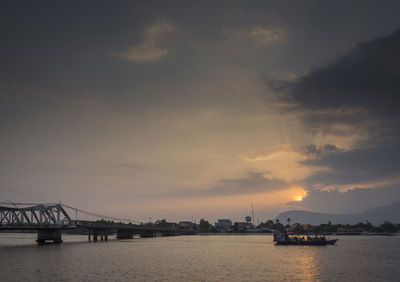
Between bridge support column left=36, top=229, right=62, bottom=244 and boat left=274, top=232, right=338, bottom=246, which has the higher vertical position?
bridge support column left=36, top=229, right=62, bottom=244

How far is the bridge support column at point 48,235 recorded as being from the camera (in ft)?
525

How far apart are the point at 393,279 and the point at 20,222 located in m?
141

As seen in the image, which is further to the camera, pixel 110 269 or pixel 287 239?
pixel 287 239

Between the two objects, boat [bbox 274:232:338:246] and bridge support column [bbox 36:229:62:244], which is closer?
bridge support column [bbox 36:229:62:244]

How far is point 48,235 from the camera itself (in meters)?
163

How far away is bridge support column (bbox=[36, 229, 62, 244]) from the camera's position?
160 metres

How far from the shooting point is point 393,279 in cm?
6278

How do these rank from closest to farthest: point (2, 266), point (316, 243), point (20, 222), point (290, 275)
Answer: point (290, 275) < point (2, 266) < point (20, 222) < point (316, 243)

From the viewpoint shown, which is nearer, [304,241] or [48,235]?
[48,235]

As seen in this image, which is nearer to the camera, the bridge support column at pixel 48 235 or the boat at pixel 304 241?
the bridge support column at pixel 48 235

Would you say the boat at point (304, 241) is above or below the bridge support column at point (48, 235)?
below

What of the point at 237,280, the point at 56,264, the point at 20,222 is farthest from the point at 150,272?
the point at 20,222

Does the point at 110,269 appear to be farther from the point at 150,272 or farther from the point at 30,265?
the point at 30,265

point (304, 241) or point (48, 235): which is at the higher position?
point (48, 235)
